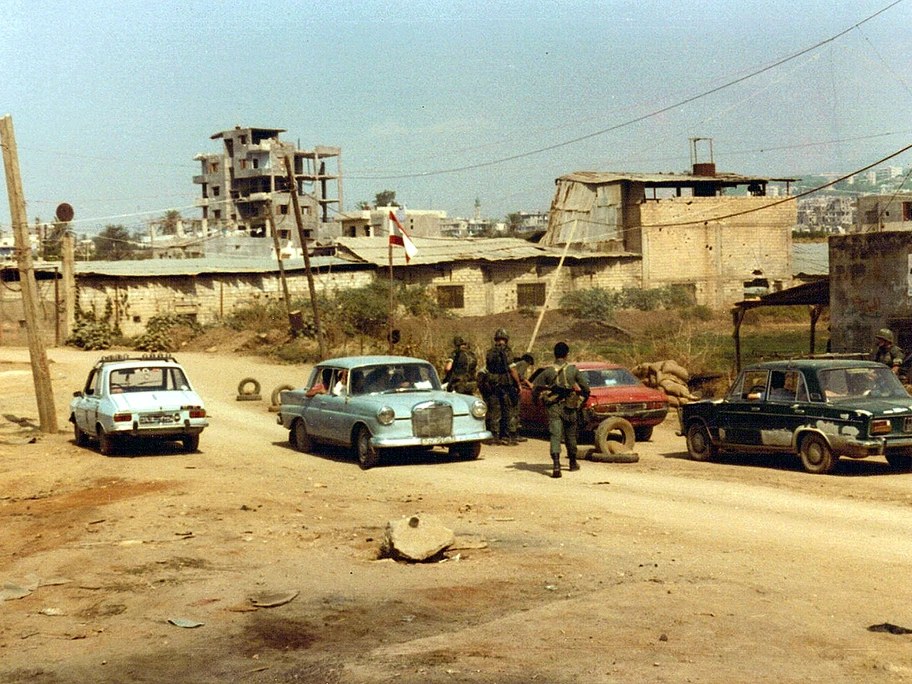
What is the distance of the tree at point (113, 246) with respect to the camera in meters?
115

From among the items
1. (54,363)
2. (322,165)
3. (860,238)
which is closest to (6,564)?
(860,238)

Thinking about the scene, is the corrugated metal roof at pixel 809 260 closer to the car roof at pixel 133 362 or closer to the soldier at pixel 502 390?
the soldier at pixel 502 390

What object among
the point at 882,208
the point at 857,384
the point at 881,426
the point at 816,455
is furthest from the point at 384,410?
the point at 882,208

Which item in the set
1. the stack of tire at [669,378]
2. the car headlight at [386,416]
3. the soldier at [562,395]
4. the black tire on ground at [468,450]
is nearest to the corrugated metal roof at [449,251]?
the stack of tire at [669,378]

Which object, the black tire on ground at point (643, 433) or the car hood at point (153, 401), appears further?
the black tire on ground at point (643, 433)

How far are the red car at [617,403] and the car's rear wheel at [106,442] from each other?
7.56m

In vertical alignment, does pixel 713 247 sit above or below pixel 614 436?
above

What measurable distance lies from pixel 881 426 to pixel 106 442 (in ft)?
40.3

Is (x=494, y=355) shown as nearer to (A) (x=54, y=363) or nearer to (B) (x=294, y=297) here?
(A) (x=54, y=363)

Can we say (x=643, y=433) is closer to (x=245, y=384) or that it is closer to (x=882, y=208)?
(x=245, y=384)

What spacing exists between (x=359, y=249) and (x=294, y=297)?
5.72m

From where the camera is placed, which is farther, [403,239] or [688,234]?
[688,234]

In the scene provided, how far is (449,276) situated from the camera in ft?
181

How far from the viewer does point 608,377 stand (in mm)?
20188
